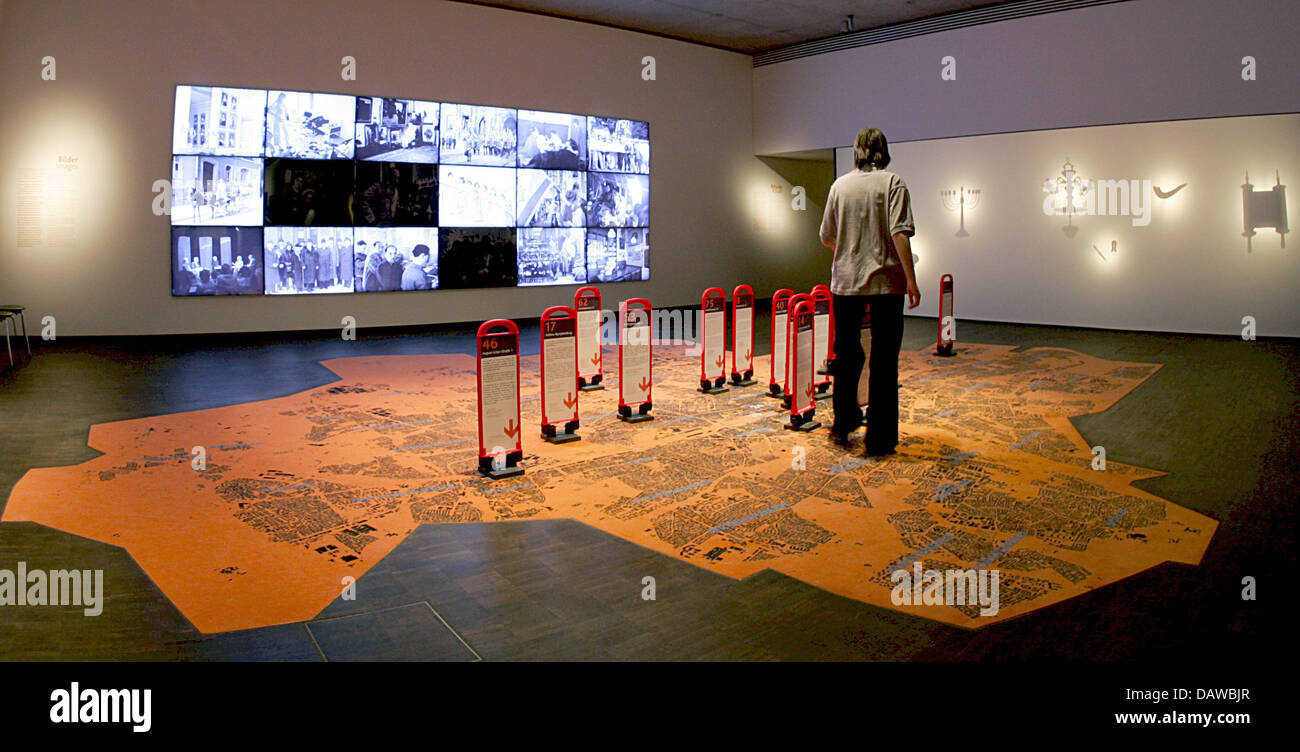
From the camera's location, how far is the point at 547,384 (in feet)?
21.2

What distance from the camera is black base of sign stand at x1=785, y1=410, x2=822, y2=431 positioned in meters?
6.91

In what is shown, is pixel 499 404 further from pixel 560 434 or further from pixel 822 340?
pixel 822 340

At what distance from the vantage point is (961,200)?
15414 mm

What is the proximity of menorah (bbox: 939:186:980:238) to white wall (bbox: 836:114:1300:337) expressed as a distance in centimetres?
9

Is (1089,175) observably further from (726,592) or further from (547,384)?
Answer: (726,592)

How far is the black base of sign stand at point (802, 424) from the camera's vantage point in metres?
6.91

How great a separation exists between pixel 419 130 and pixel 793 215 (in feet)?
29.9

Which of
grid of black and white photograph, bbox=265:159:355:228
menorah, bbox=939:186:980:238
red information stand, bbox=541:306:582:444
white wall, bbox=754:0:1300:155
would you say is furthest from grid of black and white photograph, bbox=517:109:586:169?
red information stand, bbox=541:306:582:444

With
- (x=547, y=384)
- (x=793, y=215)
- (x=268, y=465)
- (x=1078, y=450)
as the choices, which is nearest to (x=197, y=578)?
(x=268, y=465)

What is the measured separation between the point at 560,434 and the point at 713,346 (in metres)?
2.45

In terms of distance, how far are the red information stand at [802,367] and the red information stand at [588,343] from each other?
2335 mm

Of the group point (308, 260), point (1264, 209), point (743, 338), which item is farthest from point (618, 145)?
point (1264, 209)

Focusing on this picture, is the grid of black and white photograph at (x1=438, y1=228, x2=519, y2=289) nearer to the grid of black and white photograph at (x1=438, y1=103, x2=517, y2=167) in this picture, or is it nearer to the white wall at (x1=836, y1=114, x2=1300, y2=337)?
the grid of black and white photograph at (x1=438, y1=103, x2=517, y2=167)

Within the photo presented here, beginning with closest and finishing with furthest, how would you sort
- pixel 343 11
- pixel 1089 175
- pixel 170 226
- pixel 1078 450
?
pixel 1078 450, pixel 170 226, pixel 343 11, pixel 1089 175
